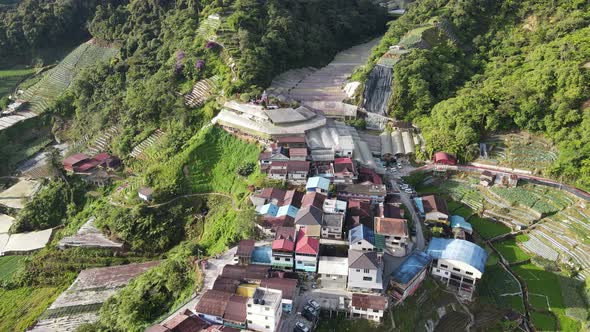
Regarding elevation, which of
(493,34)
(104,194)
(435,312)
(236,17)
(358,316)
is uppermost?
(236,17)

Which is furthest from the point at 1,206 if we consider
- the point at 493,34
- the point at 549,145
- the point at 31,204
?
the point at 493,34

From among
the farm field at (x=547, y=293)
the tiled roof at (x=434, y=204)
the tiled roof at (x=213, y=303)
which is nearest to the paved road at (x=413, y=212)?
the tiled roof at (x=434, y=204)

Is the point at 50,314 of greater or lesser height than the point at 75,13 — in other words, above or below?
below

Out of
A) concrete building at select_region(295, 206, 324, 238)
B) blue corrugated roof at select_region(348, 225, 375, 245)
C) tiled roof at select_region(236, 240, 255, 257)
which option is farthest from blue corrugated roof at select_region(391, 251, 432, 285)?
tiled roof at select_region(236, 240, 255, 257)

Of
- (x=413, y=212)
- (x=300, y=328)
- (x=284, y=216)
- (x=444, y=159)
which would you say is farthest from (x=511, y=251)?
(x=300, y=328)

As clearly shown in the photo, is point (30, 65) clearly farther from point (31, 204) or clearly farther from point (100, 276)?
point (100, 276)
